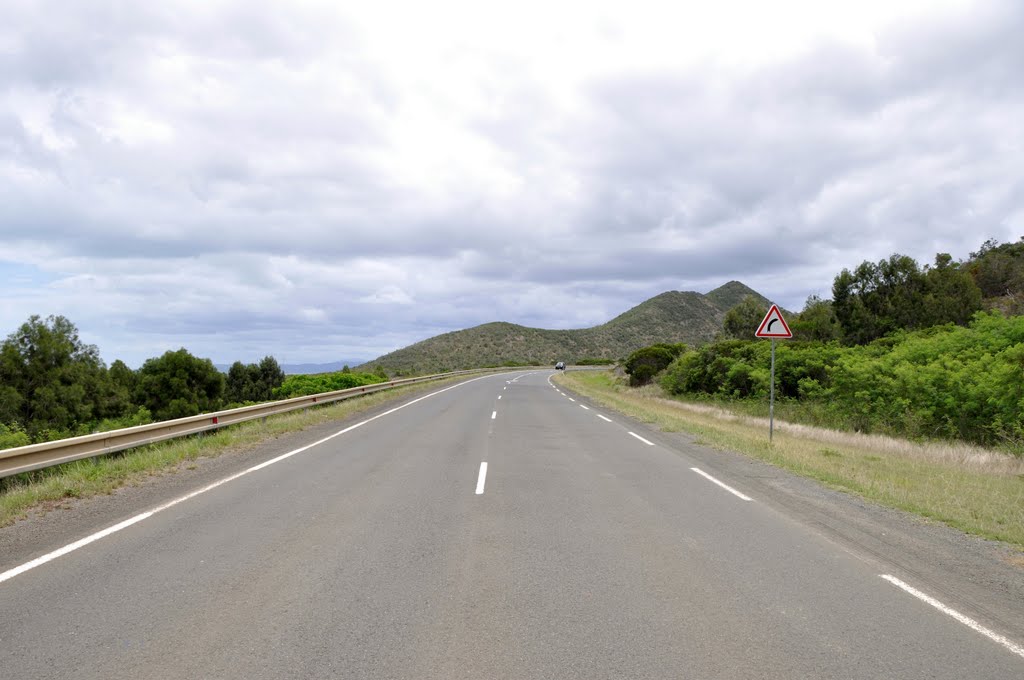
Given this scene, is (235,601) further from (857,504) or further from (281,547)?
(857,504)

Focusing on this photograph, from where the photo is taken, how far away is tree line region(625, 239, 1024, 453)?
59.7 feet

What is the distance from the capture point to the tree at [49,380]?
3909 cm

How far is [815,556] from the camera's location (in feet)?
21.2

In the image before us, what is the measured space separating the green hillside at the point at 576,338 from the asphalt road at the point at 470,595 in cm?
9757

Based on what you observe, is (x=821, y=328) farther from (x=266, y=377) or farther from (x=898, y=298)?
(x=266, y=377)

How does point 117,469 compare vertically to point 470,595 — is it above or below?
above

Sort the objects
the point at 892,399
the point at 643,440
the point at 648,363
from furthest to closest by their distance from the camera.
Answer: the point at 648,363, the point at 892,399, the point at 643,440

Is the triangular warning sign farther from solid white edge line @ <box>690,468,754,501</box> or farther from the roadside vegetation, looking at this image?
solid white edge line @ <box>690,468,754,501</box>

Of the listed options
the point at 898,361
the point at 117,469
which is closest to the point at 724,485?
the point at 117,469

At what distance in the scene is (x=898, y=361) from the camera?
22219 millimetres

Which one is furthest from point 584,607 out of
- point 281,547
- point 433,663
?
point 281,547

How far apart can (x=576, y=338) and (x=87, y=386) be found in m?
110

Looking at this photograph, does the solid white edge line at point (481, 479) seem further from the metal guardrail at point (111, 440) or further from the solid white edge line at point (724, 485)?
the metal guardrail at point (111, 440)

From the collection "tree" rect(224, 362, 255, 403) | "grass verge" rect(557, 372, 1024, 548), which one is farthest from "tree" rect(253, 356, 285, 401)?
"grass verge" rect(557, 372, 1024, 548)
